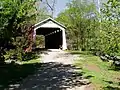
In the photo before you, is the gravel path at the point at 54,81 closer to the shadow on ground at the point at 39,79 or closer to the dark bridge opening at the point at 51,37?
the shadow on ground at the point at 39,79

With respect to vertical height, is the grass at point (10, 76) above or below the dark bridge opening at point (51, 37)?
below

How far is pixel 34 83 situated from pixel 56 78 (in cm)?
192

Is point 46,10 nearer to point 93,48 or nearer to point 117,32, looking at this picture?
point 93,48

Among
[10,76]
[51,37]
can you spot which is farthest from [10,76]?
[51,37]

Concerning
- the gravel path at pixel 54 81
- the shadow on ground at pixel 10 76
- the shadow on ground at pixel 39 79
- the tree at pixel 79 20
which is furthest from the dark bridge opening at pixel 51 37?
the gravel path at pixel 54 81

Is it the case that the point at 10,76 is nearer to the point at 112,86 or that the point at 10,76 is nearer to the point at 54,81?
the point at 54,81

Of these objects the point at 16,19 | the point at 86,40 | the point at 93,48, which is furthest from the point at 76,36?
the point at 16,19

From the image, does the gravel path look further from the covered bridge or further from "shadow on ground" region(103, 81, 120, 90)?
the covered bridge

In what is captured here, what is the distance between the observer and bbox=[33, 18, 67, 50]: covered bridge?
1553 inches

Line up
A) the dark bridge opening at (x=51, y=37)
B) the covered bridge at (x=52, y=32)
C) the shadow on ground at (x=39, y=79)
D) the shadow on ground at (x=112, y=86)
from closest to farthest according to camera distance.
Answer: the shadow on ground at (x=39, y=79)
the shadow on ground at (x=112, y=86)
the covered bridge at (x=52, y=32)
the dark bridge opening at (x=51, y=37)

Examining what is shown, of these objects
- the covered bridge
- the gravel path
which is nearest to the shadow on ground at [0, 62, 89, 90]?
the gravel path

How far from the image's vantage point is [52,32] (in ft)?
155

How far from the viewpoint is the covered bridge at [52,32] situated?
39438 mm

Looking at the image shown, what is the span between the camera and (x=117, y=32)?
14.5m
